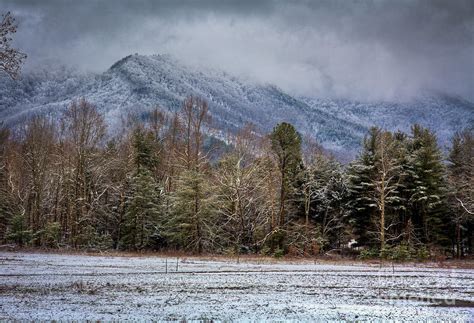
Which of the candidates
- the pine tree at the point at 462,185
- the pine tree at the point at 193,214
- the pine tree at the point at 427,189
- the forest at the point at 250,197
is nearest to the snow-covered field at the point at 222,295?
the pine tree at the point at 193,214

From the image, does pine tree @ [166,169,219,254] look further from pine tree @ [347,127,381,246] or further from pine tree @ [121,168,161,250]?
pine tree @ [347,127,381,246]

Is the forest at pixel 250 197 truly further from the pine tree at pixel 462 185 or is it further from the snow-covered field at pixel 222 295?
Result: the snow-covered field at pixel 222 295

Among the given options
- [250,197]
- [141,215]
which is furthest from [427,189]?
[141,215]

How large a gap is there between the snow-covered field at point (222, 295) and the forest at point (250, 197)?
22.4 m

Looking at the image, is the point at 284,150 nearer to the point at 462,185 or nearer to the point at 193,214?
the point at 193,214

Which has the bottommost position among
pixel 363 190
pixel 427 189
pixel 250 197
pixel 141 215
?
pixel 141 215

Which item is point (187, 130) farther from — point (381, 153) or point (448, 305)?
point (448, 305)

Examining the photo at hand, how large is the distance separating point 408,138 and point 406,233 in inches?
613

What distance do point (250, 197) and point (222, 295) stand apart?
3758 centimetres

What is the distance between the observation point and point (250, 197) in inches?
2317

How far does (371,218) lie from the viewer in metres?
56.8

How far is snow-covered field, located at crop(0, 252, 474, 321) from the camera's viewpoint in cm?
1650

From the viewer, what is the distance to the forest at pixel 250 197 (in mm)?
54844

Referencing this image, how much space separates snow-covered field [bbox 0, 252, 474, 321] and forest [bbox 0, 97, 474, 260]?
22.4 meters
